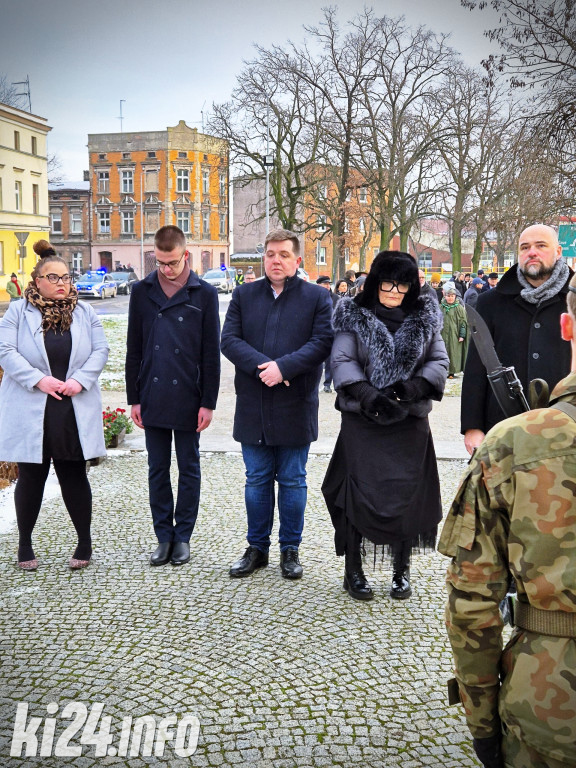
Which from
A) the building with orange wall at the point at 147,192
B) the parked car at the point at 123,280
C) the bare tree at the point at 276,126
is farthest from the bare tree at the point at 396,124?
the building with orange wall at the point at 147,192

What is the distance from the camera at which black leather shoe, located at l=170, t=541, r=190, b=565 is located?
17.3 feet

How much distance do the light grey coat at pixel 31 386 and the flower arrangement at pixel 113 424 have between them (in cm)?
373

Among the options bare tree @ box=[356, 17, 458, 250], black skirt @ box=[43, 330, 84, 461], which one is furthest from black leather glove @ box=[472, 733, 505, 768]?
bare tree @ box=[356, 17, 458, 250]

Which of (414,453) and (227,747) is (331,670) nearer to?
(227,747)

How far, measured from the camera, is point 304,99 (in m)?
34.7

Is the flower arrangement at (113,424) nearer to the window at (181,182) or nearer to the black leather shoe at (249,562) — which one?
the black leather shoe at (249,562)

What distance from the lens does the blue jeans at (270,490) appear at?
16.9 feet

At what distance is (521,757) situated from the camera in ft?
5.94

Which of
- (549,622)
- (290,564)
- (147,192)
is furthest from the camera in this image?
(147,192)

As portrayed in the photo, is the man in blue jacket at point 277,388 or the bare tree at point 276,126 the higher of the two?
the bare tree at point 276,126

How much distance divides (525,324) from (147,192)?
78043mm

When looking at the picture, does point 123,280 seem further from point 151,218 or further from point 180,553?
point 180,553

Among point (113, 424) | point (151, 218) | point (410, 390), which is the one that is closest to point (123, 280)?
point (151, 218)

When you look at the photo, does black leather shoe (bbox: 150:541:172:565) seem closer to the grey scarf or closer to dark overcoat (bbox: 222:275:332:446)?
dark overcoat (bbox: 222:275:332:446)
